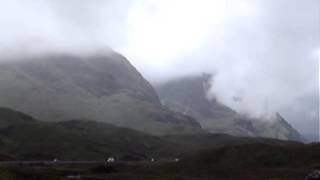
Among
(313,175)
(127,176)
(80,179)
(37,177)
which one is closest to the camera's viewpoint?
(313,175)

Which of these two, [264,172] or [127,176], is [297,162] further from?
[127,176]

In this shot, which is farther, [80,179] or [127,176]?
[127,176]

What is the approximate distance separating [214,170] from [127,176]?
30.0 meters

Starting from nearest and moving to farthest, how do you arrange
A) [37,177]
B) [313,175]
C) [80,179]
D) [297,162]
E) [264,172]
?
[313,175] < [37,177] < [80,179] < [264,172] < [297,162]

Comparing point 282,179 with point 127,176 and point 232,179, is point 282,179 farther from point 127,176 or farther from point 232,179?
point 127,176

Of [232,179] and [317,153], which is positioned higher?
[317,153]

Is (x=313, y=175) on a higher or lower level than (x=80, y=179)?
lower

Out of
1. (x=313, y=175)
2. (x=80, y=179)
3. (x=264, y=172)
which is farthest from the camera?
(x=264, y=172)

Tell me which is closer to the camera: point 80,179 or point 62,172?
point 80,179

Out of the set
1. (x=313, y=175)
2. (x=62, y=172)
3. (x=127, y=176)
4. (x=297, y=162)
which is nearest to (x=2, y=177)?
(x=313, y=175)

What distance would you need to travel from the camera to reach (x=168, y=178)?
172 m

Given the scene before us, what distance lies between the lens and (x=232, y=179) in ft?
516

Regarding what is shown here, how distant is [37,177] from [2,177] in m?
18.2

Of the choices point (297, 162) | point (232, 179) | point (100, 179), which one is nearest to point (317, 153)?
point (297, 162)
